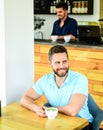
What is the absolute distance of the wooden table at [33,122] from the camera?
2084mm

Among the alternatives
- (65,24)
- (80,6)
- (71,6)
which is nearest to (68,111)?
(65,24)

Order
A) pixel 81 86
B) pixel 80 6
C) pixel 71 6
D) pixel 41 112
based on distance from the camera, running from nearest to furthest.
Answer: pixel 41 112 < pixel 81 86 < pixel 80 6 < pixel 71 6

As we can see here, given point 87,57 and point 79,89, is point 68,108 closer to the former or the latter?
point 79,89

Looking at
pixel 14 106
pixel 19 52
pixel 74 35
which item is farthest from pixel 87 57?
pixel 14 106

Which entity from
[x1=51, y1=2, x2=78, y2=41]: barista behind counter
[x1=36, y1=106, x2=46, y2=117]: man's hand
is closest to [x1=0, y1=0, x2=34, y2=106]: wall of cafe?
[x1=36, y1=106, x2=46, y2=117]: man's hand

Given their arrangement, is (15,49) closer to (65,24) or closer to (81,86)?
(81,86)

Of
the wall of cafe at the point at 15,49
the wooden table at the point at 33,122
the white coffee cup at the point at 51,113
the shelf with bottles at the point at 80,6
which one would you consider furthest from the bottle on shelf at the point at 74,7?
the white coffee cup at the point at 51,113

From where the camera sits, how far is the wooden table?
2084 millimetres

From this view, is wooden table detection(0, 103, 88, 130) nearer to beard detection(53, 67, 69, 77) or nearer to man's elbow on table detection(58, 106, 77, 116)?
man's elbow on table detection(58, 106, 77, 116)

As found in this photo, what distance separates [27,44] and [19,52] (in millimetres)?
126

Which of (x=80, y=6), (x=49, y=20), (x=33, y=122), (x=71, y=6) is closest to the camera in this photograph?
(x=33, y=122)

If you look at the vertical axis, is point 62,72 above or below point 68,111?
above

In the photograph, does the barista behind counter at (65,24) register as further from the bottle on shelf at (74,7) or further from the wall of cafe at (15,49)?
the wall of cafe at (15,49)

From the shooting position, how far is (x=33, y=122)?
218 cm
